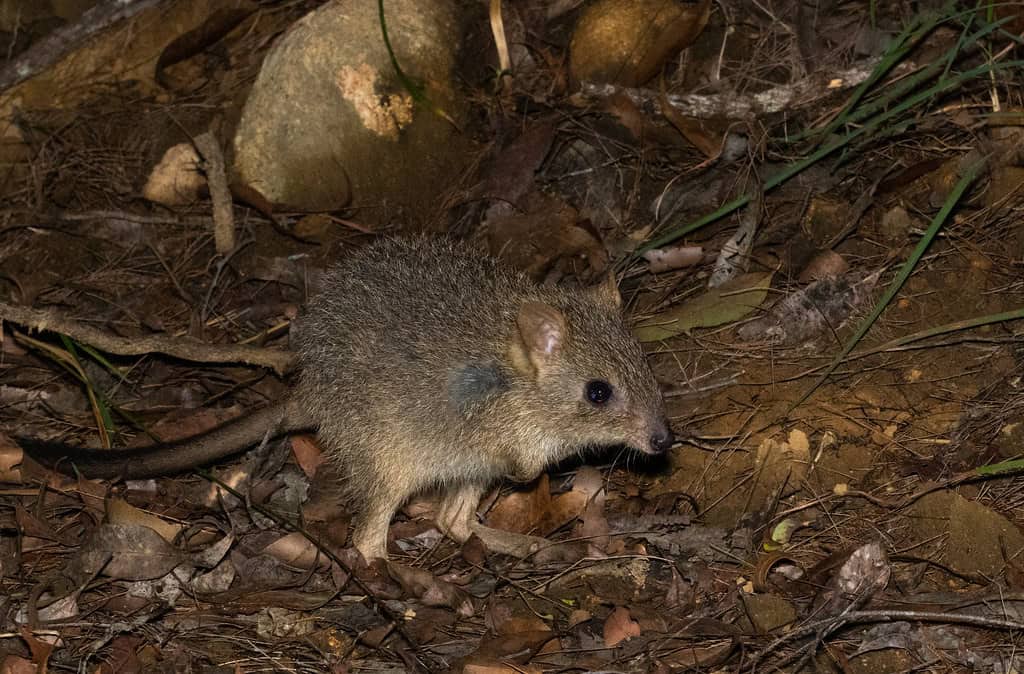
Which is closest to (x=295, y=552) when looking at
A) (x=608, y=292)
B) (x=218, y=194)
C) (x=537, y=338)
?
(x=537, y=338)

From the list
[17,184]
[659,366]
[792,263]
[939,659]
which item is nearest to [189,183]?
[17,184]

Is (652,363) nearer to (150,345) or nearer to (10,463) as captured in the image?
(150,345)

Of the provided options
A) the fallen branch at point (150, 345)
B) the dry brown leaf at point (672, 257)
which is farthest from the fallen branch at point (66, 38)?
the dry brown leaf at point (672, 257)

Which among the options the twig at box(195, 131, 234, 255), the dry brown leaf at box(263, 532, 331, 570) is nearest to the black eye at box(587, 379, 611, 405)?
the dry brown leaf at box(263, 532, 331, 570)

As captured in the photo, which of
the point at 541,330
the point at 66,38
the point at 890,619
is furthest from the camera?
the point at 66,38

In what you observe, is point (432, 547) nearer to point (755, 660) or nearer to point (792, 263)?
point (755, 660)

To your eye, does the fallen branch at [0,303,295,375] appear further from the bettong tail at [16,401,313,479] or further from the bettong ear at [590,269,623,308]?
the bettong ear at [590,269,623,308]
